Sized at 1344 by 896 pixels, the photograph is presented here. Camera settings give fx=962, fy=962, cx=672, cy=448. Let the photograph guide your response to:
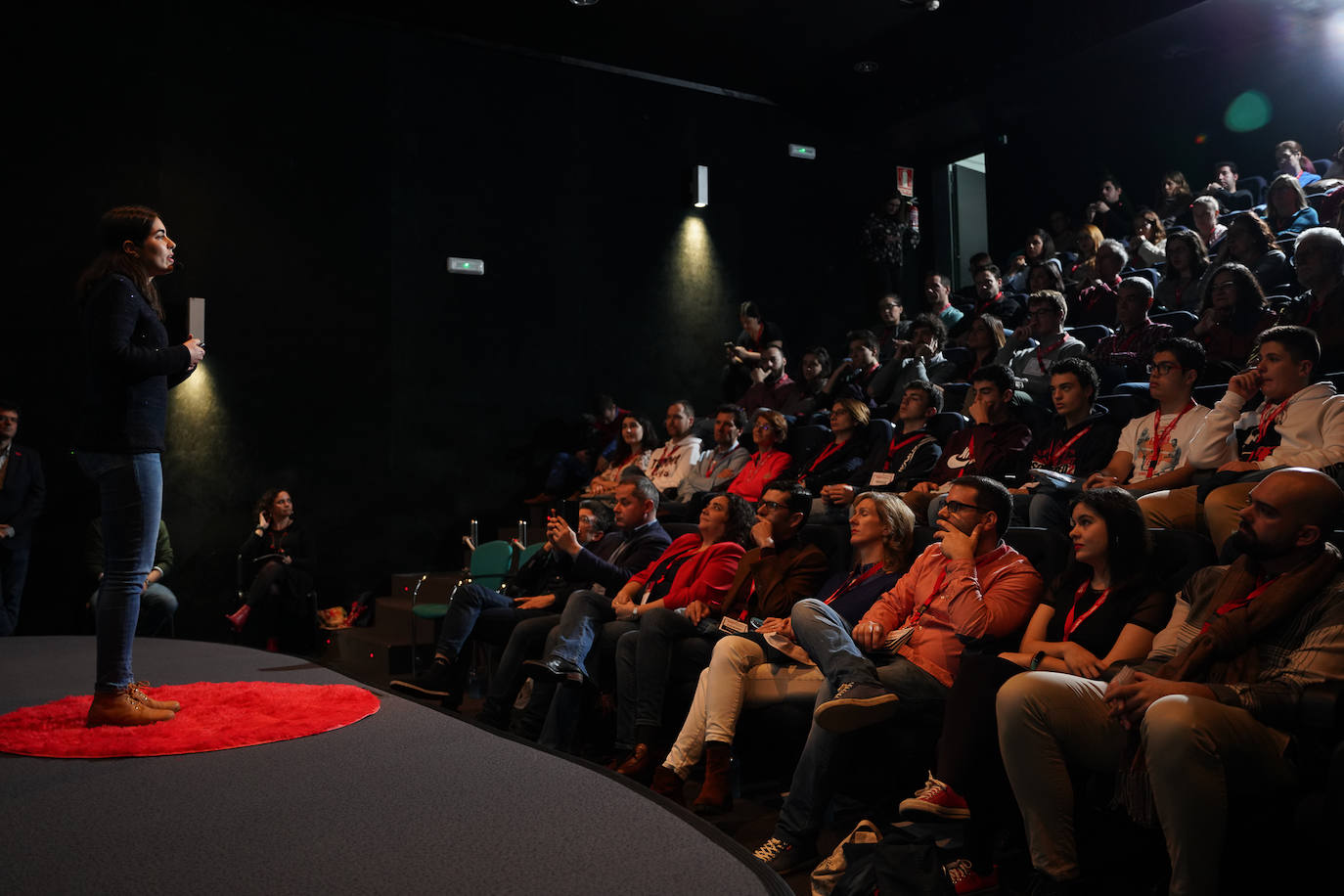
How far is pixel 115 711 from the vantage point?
2281 mm

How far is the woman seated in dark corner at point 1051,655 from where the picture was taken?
2.10m

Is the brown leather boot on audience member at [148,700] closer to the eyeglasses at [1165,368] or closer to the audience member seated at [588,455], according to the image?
the eyeglasses at [1165,368]

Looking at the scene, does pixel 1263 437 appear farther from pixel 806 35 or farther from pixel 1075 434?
pixel 806 35

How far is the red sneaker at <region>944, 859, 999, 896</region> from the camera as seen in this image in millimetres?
2072

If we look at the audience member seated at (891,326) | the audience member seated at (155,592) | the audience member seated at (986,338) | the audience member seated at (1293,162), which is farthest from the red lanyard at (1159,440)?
the audience member seated at (155,592)

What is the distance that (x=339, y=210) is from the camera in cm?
650

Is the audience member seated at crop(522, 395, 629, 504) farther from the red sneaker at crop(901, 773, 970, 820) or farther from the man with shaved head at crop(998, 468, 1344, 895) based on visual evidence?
the man with shaved head at crop(998, 468, 1344, 895)

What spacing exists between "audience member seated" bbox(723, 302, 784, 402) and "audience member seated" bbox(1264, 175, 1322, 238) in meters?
3.22

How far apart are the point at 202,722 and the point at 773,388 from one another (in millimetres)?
4992

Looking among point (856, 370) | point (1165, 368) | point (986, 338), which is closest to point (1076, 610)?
point (1165, 368)

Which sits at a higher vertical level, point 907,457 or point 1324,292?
point 1324,292

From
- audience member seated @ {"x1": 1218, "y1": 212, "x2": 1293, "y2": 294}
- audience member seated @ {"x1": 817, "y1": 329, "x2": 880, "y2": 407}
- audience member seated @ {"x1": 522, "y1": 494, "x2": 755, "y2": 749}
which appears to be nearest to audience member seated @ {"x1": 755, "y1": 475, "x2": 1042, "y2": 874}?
audience member seated @ {"x1": 522, "y1": 494, "x2": 755, "y2": 749}

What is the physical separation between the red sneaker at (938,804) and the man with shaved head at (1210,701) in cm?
26

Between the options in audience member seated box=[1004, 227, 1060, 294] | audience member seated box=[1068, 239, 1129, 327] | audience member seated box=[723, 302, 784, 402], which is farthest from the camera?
audience member seated box=[1004, 227, 1060, 294]
